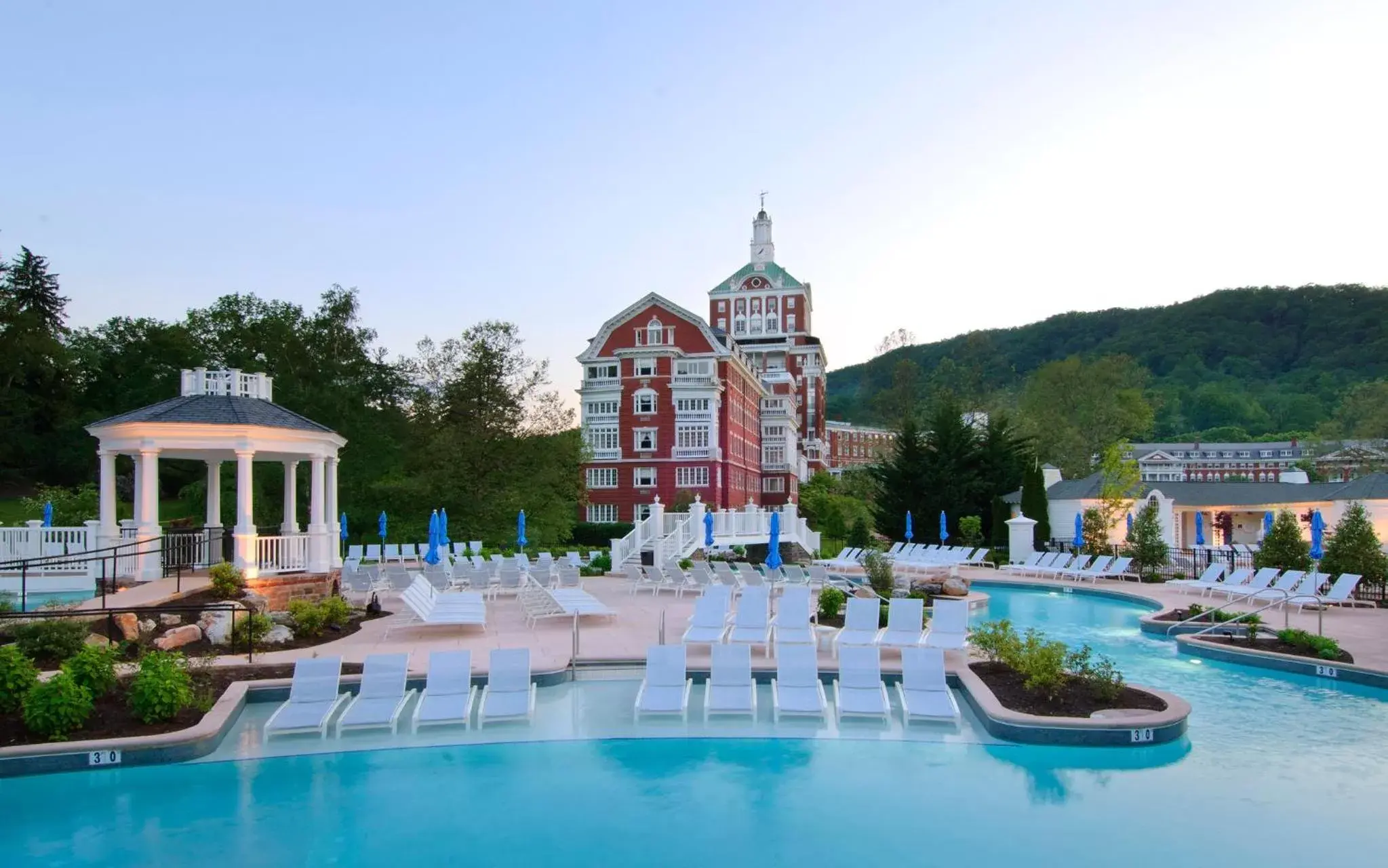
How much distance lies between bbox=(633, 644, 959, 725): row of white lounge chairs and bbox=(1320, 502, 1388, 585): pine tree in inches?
573

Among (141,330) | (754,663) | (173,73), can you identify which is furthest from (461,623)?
(141,330)

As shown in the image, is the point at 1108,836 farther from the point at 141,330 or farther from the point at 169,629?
the point at 141,330

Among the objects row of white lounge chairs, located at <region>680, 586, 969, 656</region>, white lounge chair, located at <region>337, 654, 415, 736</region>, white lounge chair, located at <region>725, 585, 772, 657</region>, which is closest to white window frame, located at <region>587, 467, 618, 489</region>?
row of white lounge chairs, located at <region>680, 586, 969, 656</region>

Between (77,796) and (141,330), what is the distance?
59330mm

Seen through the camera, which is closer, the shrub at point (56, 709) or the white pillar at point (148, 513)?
the shrub at point (56, 709)

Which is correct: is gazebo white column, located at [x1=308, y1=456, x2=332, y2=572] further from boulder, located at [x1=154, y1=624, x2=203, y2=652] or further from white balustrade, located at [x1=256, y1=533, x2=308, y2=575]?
boulder, located at [x1=154, y1=624, x2=203, y2=652]

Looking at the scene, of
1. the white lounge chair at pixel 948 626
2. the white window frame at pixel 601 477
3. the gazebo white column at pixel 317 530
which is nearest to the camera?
the white lounge chair at pixel 948 626

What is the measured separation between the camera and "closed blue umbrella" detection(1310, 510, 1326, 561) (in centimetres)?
2048

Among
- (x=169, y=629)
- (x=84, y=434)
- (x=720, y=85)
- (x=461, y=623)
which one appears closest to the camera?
(x=169, y=629)

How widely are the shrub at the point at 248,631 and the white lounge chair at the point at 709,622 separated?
6168 millimetres

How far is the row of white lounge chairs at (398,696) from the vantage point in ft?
31.2

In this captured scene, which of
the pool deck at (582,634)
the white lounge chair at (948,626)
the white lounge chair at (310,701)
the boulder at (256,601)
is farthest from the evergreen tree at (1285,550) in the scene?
the boulder at (256,601)

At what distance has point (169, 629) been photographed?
13.3 meters

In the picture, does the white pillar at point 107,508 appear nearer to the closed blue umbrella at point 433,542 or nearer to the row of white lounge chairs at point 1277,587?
the closed blue umbrella at point 433,542
